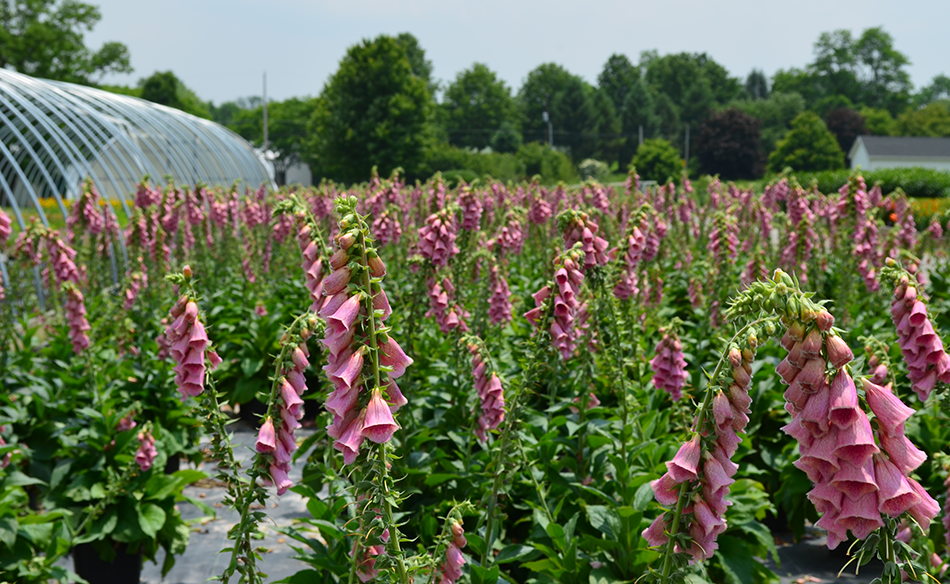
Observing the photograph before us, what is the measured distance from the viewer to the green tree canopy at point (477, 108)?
297ft

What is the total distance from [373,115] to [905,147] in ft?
174

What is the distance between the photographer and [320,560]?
3.47 metres

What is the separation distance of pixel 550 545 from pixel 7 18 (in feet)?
229

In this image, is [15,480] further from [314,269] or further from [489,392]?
[489,392]

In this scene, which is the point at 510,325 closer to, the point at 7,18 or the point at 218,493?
the point at 218,493

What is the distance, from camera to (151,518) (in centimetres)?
464

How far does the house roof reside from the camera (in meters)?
64.0

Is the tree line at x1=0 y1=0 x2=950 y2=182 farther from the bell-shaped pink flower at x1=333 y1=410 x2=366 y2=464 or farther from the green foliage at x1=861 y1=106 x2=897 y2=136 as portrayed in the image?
the bell-shaped pink flower at x1=333 y1=410 x2=366 y2=464

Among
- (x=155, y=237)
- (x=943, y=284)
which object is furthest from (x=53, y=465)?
(x=943, y=284)

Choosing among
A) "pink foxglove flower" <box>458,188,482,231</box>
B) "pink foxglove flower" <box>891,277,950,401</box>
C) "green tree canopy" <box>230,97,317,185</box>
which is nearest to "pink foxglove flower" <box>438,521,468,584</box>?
"pink foxglove flower" <box>891,277,950,401</box>

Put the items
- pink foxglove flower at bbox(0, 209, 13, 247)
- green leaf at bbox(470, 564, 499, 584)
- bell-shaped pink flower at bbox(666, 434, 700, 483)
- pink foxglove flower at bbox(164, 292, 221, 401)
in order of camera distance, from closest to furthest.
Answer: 1. bell-shaped pink flower at bbox(666, 434, 700, 483)
2. pink foxglove flower at bbox(164, 292, 221, 401)
3. green leaf at bbox(470, 564, 499, 584)
4. pink foxglove flower at bbox(0, 209, 13, 247)

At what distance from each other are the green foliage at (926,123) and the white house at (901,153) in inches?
988

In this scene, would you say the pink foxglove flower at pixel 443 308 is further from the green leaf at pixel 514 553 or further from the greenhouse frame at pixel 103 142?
the greenhouse frame at pixel 103 142

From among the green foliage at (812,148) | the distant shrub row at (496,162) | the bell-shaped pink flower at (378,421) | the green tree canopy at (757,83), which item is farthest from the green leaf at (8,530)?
the green tree canopy at (757,83)
